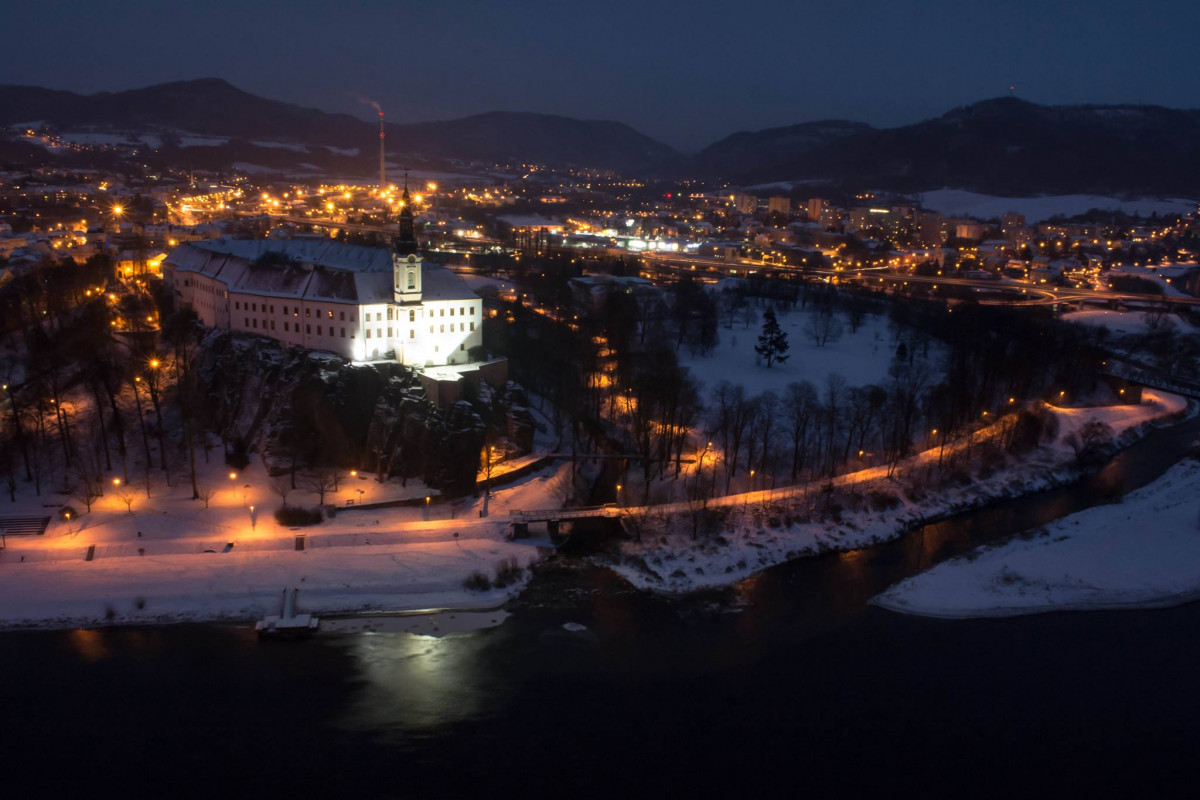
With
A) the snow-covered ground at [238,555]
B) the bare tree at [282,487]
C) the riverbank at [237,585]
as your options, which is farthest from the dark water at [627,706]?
the bare tree at [282,487]

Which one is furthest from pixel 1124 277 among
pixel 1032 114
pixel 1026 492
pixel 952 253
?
pixel 1032 114

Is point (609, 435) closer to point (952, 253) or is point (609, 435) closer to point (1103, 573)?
point (1103, 573)

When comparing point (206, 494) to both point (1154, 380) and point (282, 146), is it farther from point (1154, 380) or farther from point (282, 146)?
point (282, 146)

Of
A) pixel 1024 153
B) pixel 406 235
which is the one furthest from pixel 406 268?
pixel 1024 153

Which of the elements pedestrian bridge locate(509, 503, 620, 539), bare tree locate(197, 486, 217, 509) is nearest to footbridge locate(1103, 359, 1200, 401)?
pedestrian bridge locate(509, 503, 620, 539)

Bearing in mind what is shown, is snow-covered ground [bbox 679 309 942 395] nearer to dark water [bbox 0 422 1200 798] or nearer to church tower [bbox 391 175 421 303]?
church tower [bbox 391 175 421 303]

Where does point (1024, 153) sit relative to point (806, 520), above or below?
above
